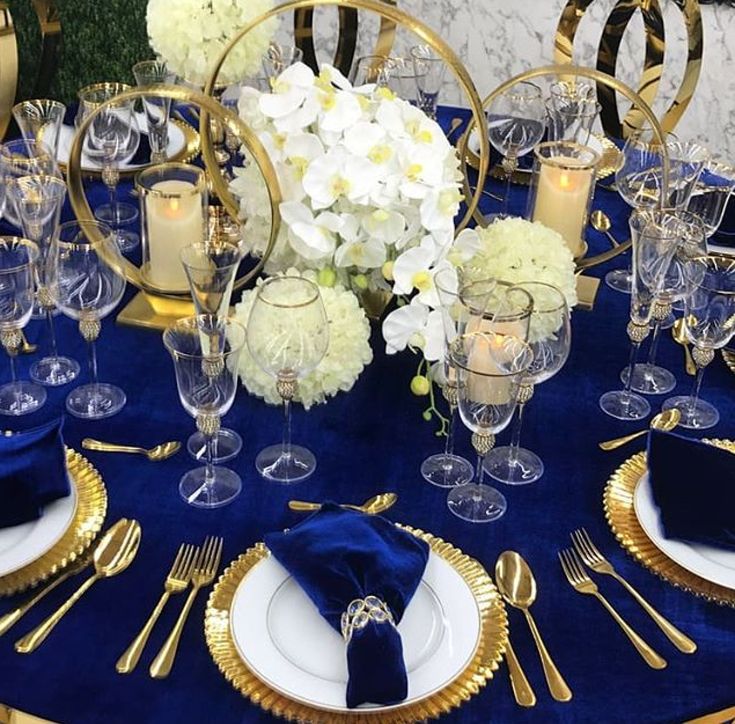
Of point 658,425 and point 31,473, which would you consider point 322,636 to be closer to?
point 31,473

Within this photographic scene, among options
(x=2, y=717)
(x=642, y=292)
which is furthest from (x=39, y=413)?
(x=642, y=292)

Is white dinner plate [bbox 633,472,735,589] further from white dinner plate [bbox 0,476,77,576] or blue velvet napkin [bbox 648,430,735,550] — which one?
white dinner plate [bbox 0,476,77,576]

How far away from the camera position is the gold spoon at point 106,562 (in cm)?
105

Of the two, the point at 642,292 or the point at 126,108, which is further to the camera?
the point at 126,108

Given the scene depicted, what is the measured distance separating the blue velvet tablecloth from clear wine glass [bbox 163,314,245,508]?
0.8 inches

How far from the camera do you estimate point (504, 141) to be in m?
1.90

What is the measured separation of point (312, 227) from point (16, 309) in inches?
15.3

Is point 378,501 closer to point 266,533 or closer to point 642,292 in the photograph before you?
point 266,533

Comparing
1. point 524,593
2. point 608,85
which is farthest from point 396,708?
point 608,85

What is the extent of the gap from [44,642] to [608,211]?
1311 millimetres

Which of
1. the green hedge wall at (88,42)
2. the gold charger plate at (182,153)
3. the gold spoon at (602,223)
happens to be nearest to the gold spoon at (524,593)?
the gold spoon at (602,223)

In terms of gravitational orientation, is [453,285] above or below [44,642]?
above

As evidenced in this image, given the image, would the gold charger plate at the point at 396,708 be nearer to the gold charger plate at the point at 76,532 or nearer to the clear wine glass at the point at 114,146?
the gold charger plate at the point at 76,532

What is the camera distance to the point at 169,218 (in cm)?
155
